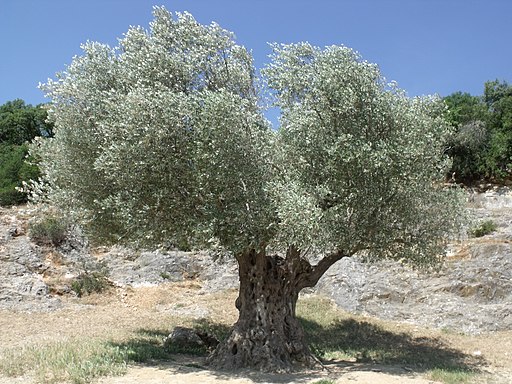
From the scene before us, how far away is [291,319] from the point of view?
15984mm

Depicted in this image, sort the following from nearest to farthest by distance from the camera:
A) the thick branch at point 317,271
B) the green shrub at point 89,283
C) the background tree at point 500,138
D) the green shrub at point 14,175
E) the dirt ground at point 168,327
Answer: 1. the dirt ground at point 168,327
2. the thick branch at point 317,271
3. the green shrub at point 89,283
4. the green shrub at point 14,175
5. the background tree at point 500,138

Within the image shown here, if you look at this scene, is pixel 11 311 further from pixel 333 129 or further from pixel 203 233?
pixel 333 129

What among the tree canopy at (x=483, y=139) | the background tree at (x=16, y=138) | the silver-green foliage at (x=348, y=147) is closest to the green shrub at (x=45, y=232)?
the background tree at (x=16, y=138)

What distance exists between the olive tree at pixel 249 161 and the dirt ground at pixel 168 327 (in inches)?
58.3

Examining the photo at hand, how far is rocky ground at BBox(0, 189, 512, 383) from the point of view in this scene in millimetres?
22828

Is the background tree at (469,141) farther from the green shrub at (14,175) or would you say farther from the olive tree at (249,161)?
the green shrub at (14,175)

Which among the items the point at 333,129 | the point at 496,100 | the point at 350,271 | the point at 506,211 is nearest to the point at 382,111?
the point at 333,129

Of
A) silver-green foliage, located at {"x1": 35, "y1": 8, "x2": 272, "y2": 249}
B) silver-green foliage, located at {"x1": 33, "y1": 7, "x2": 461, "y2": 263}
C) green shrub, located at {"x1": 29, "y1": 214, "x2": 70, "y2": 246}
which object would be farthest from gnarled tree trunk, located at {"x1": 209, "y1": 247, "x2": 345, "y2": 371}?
green shrub, located at {"x1": 29, "y1": 214, "x2": 70, "y2": 246}

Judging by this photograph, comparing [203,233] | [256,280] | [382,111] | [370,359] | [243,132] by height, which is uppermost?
[382,111]

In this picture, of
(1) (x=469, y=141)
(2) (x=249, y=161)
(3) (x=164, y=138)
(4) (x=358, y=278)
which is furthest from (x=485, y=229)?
(3) (x=164, y=138)

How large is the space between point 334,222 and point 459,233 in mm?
5058

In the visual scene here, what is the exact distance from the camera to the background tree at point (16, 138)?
3997 centimetres

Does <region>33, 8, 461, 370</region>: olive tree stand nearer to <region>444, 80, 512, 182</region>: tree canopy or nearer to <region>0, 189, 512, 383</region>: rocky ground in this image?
<region>0, 189, 512, 383</region>: rocky ground

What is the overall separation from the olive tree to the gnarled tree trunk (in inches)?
1.6
